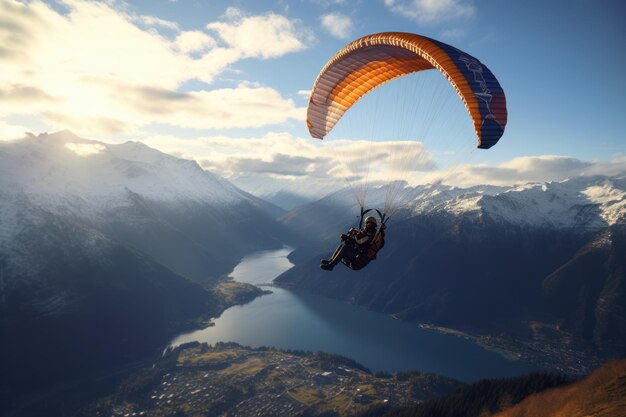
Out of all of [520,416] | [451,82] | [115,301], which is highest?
[451,82]

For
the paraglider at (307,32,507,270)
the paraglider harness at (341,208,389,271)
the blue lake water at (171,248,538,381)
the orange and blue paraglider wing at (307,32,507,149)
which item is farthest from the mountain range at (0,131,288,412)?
the paraglider harness at (341,208,389,271)

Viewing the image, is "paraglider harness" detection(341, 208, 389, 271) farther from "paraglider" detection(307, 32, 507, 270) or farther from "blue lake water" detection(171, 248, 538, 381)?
"blue lake water" detection(171, 248, 538, 381)

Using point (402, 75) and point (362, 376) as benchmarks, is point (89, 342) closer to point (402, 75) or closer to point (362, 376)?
point (362, 376)

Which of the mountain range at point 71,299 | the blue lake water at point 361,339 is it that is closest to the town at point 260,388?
the blue lake water at point 361,339

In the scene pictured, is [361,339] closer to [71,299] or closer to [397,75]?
[71,299]

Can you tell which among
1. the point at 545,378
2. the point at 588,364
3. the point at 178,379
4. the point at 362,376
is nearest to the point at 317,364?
the point at 362,376

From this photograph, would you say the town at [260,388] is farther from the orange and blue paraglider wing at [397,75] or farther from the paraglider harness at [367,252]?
the orange and blue paraglider wing at [397,75]

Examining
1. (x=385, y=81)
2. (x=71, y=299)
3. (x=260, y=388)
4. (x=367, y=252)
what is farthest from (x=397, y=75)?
(x=71, y=299)
